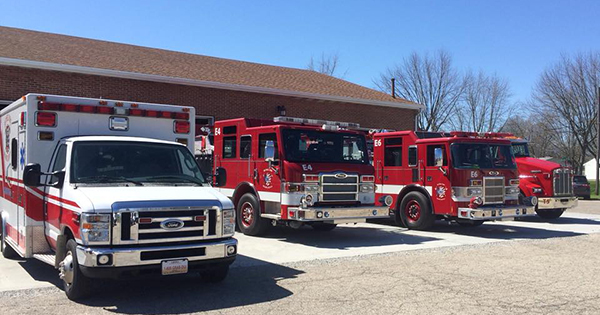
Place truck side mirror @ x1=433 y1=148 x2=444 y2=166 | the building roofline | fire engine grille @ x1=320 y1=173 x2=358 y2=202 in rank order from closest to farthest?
fire engine grille @ x1=320 y1=173 x2=358 y2=202, truck side mirror @ x1=433 y1=148 x2=444 y2=166, the building roofline

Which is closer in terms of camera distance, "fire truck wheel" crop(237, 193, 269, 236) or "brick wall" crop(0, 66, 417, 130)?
"fire truck wheel" crop(237, 193, 269, 236)

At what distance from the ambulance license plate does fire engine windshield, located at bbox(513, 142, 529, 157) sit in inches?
533

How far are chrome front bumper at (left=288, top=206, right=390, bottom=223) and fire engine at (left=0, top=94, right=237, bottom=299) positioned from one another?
313cm

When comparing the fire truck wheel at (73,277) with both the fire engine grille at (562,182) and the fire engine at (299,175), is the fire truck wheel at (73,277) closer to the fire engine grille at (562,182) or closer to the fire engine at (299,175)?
the fire engine at (299,175)

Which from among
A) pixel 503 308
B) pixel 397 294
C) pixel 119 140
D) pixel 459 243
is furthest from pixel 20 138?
pixel 459 243

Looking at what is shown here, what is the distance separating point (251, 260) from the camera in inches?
364

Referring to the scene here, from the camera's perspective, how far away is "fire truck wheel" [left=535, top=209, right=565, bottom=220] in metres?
17.2

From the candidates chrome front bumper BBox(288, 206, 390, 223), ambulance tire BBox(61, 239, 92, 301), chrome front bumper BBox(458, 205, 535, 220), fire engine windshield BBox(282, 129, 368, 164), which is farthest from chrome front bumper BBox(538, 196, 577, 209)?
ambulance tire BBox(61, 239, 92, 301)

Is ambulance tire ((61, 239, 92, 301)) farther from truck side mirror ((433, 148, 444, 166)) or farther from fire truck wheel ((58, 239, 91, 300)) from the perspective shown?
truck side mirror ((433, 148, 444, 166))

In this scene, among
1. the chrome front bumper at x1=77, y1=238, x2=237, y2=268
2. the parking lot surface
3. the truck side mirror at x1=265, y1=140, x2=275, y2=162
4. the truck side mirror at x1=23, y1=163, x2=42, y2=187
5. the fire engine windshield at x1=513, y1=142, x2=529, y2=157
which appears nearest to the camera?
the chrome front bumper at x1=77, y1=238, x2=237, y2=268

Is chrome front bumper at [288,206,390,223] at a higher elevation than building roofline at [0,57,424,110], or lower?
lower

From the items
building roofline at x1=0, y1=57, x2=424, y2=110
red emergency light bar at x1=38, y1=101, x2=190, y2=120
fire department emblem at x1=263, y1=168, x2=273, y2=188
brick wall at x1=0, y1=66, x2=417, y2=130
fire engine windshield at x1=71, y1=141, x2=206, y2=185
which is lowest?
fire department emblem at x1=263, y1=168, x2=273, y2=188

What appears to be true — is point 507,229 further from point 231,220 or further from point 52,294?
point 52,294

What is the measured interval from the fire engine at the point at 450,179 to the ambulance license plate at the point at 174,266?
7.95 m
